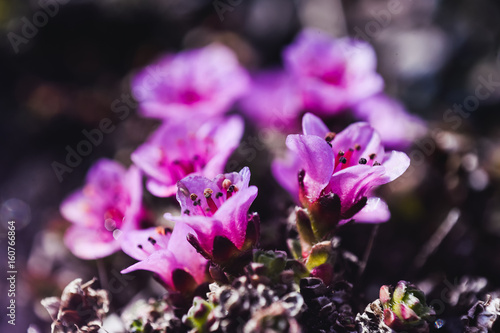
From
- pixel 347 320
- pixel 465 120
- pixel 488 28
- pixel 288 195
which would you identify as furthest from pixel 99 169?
pixel 488 28

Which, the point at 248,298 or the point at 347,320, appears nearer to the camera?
the point at 248,298

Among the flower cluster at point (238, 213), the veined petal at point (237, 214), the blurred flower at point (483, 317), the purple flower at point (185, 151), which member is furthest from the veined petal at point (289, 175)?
the blurred flower at point (483, 317)

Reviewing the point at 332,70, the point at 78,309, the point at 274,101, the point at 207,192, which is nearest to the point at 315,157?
the point at 207,192

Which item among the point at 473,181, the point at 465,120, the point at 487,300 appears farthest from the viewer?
the point at 465,120

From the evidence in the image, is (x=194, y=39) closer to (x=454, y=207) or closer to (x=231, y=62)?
(x=231, y=62)

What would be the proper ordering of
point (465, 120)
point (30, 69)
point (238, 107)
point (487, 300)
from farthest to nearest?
point (30, 69)
point (238, 107)
point (465, 120)
point (487, 300)

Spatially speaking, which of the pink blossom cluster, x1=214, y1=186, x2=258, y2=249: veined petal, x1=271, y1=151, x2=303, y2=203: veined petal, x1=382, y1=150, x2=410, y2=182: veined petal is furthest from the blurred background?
x1=382, y1=150, x2=410, y2=182: veined petal

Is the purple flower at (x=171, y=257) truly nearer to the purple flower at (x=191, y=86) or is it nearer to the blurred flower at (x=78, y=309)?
the blurred flower at (x=78, y=309)

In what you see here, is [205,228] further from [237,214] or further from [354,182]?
[354,182]

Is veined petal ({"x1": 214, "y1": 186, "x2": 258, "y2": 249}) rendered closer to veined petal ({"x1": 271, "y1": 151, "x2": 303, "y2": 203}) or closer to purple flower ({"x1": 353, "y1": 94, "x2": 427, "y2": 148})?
veined petal ({"x1": 271, "y1": 151, "x2": 303, "y2": 203})
